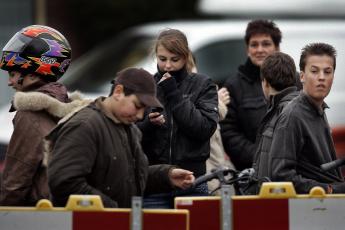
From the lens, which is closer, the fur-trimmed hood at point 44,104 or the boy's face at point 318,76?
the fur-trimmed hood at point 44,104

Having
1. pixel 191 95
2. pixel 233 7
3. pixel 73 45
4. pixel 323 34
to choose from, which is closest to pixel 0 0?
pixel 73 45

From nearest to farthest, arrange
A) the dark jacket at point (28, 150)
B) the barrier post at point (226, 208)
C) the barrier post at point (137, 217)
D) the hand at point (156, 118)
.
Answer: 1. the barrier post at point (137, 217)
2. the barrier post at point (226, 208)
3. the dark jacket at point (28, 150)
4. the hand at point (156, 118)

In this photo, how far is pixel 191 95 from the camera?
718 centimetres

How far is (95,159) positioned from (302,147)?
48.9 inches

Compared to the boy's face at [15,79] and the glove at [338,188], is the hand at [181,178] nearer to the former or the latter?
the glove at [338,188]

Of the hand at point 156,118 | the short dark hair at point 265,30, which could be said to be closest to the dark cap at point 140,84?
the hand at point 156,118

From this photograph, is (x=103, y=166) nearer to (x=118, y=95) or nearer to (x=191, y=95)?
(x=118, y=95)

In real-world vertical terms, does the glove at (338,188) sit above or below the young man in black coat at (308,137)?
below

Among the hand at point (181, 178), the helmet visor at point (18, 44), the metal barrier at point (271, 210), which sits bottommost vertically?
the metal barrier at point (271, 210)

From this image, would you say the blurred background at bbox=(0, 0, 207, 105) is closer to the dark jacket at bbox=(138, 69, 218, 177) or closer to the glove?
the dark jacket at bbox=(138, 69, 218, 177)

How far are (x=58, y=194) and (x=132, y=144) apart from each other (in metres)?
0.49

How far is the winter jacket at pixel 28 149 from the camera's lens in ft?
20.4

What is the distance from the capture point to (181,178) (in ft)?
21.5

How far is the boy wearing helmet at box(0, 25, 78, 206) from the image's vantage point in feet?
20.4
